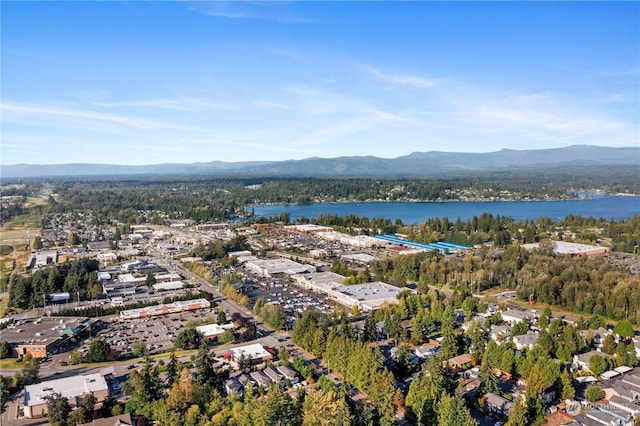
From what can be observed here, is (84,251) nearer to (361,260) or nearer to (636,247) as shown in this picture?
(361,260)

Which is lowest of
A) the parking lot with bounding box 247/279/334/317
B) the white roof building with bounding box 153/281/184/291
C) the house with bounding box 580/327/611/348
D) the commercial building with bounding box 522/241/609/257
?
the parking lot with bounding box 247/279/334/317

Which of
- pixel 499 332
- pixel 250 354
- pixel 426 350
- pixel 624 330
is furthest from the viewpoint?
pixel 499 332

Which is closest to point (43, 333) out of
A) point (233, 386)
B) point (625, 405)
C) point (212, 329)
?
point (212, 329)

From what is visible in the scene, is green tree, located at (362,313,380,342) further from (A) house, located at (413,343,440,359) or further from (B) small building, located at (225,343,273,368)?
(B) small building, located at (225,343,273,368)

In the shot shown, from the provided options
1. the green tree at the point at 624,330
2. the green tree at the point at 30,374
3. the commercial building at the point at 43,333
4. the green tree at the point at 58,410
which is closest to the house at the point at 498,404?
the green tree at the point at 624,330

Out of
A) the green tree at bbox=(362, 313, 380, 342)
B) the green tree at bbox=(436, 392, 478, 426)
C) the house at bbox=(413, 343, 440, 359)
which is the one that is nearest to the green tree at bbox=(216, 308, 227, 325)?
the green tree at bbox=(362, 313, 380, 342)

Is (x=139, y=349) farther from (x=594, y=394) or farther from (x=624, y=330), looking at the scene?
(x=624, y=330)
